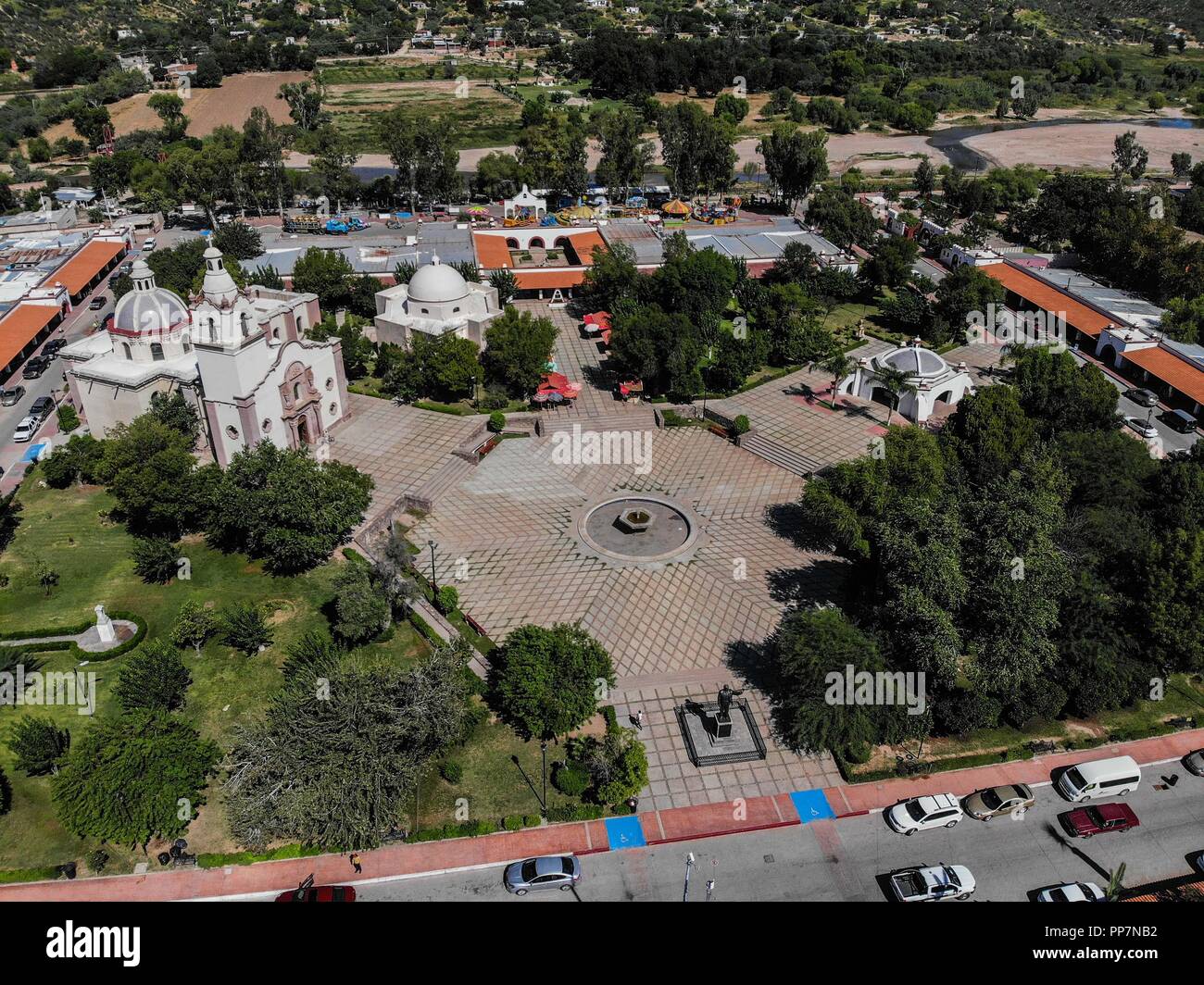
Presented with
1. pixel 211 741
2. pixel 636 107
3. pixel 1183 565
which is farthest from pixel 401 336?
Result: pixel 636 107

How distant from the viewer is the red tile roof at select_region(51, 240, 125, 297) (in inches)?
3044

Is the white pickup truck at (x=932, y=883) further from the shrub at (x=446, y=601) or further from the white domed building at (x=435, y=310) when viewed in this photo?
the white domed building at (x=435, y=310)

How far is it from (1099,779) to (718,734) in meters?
14.4

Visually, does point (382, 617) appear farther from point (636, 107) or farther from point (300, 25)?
point (300, 25)

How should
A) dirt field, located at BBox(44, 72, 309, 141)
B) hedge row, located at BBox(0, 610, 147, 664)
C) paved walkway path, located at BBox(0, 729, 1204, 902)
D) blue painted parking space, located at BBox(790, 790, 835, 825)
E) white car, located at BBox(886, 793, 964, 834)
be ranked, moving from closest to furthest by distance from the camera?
paved walkway path, located at BBox(0, 729, 1204, 902)
white car, located at BBox(886, 793, 964, 834)
blue painted parking space, located at BBox(790, 790, 835, 825)
hedge row, located at BBox(0, 610, 147, 664)
dirt field, located at BBox(44, 72, 309, 141)

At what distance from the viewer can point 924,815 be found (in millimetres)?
31938

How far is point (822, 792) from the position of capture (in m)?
33.6

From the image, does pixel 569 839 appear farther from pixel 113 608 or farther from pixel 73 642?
pixel 113 608

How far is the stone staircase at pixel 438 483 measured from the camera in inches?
1933

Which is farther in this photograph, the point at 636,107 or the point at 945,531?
the point at 636,107

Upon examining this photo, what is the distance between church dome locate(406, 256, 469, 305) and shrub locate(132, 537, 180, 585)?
27.0 m

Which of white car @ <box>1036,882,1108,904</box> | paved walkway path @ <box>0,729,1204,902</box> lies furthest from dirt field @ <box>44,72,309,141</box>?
white car @ <box>1036,882,1108,904</box>

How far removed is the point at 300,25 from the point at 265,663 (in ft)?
666

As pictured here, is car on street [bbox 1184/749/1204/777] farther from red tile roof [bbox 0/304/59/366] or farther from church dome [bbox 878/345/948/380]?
red tile roof [bbox 0/304/59/366]
